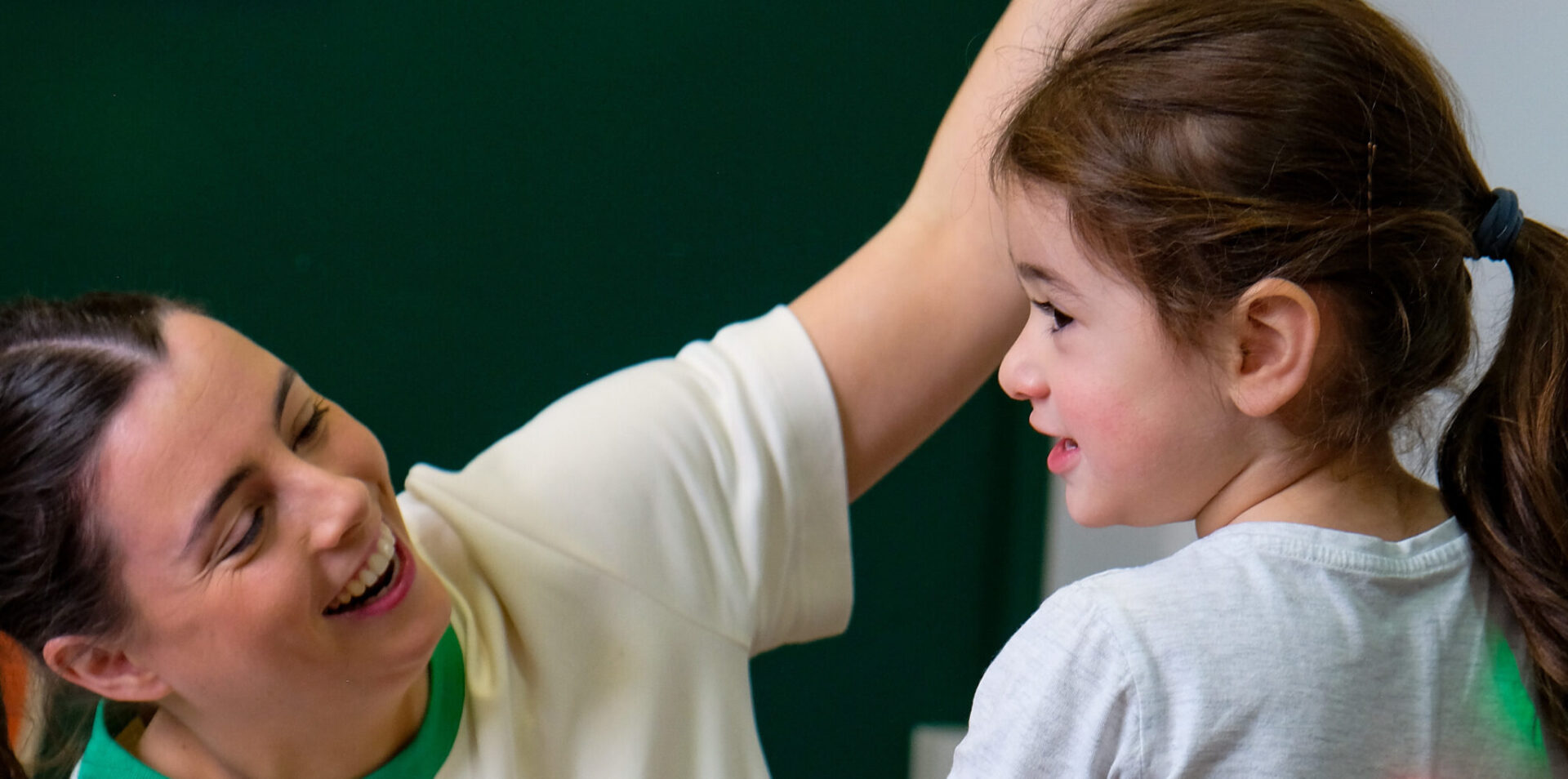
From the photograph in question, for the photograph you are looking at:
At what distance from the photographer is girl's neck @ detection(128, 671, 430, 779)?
75cm

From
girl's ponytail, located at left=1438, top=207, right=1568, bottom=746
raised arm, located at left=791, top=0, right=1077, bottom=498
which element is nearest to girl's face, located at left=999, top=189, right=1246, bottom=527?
girl's ponytail, located at left=1438, top=207, right=1568, bottom=746

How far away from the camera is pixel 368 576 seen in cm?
74

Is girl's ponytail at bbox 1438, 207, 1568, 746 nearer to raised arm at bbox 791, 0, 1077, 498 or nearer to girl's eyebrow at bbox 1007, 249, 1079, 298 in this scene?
girl's eyebrow at bbox 1007, 249, 1079, 298

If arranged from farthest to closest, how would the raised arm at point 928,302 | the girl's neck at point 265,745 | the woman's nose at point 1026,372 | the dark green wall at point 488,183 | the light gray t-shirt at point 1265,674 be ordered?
the dark green wall at point 488,183, the raised arm at point 928,302, the girl's neck at point 265,745, the woman's nose at point 1026,372, the light gray t-shirt at point 1265,674

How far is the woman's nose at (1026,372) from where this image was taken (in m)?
0.64

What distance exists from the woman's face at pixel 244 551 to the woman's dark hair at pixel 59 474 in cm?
1

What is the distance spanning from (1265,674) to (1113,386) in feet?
0.48

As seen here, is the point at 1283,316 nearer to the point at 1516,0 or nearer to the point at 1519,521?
the point at 1519,521

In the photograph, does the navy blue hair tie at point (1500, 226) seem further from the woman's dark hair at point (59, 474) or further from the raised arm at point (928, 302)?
the woman's dark hair at point (59, 474)

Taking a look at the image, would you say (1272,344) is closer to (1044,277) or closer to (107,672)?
(1044,277)

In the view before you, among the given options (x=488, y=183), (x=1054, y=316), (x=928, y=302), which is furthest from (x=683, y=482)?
(x=488, y=183)

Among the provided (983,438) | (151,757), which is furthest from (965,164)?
(983,438)

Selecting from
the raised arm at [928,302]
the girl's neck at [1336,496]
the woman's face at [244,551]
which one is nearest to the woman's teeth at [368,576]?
the woman's face at [244,551]

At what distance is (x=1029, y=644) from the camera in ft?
1.85
